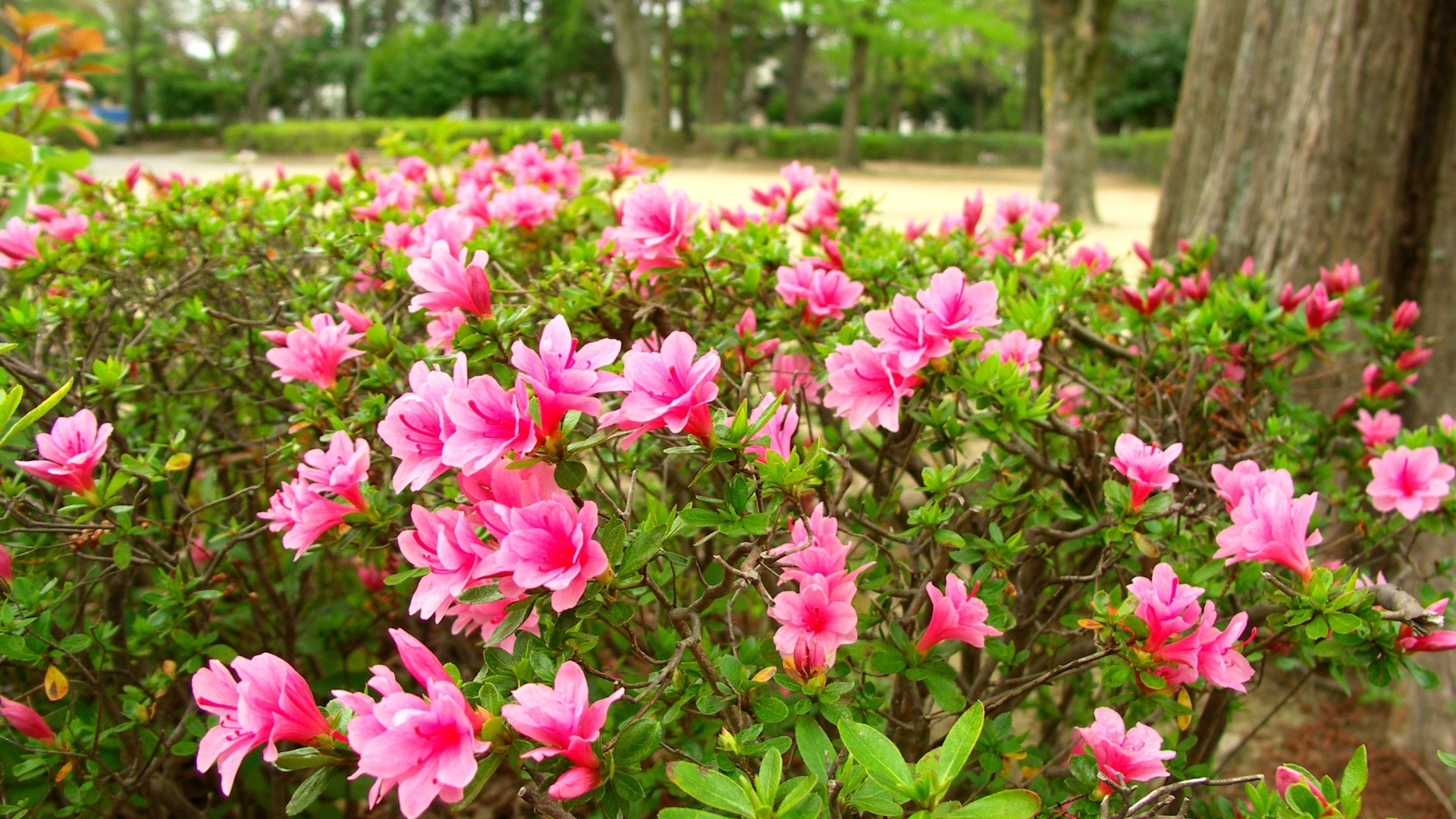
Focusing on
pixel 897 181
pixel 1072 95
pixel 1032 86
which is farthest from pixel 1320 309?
pixel 1032 86

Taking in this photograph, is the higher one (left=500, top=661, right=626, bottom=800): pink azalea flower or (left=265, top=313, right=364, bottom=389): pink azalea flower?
(left=265, top=313, right=364, bottom=389): pink azalea flower

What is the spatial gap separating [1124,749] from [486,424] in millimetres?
795

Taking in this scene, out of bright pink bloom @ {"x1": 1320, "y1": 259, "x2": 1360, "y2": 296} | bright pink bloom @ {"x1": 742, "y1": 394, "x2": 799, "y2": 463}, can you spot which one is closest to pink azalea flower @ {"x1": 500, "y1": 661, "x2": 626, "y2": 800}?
bright pink bloom @ {"x1": 742, "y1": 394, "x2": 799, "y2": 463}

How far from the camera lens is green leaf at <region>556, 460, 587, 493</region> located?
1.00 metres

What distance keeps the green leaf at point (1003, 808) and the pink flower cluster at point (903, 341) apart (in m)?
0.47

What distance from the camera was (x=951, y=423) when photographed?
140cm

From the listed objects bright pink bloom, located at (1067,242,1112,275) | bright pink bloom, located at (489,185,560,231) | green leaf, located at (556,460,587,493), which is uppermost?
bright pink bloom, located at (489,185,560,231)

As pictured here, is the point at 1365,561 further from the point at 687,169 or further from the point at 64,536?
the point at 687,169

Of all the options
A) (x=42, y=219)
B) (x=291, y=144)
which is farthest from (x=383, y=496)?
(x=291, y=144)

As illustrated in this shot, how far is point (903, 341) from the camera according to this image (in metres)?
1.25

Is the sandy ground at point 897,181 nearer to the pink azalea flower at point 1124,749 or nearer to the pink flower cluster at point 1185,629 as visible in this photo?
the pink flower cluster at point 1185,629

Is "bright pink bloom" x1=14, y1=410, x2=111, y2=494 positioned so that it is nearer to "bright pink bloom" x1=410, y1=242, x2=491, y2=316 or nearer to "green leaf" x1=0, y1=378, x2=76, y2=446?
"green leaf" x1=0, y1=378, x2=76, y2=446

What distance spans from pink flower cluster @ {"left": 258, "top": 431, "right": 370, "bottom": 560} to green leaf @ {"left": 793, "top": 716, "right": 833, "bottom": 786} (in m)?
0.62

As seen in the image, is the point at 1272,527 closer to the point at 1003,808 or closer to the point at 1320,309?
the point at 1003,808
